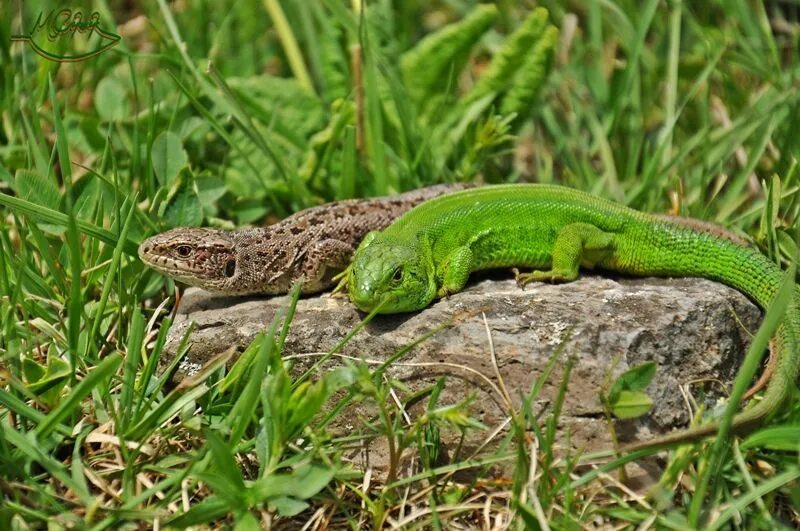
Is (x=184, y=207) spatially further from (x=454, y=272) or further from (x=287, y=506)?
(x=287, y=506)

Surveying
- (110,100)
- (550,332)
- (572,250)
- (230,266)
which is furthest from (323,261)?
(110,100)

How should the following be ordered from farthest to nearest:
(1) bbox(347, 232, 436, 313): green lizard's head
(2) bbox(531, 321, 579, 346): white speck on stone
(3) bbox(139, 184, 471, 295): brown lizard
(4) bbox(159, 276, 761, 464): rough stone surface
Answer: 1. (3) bbox(139, 184, 471, 295): brown lizard
2. (1) bbox(347, 232, 436, 313): green lizard's head
3. (2) bbox(531, 321, 579, 346): white speck on stone
4. (4) bbox(159, 276, 761, 464): rough stone surface

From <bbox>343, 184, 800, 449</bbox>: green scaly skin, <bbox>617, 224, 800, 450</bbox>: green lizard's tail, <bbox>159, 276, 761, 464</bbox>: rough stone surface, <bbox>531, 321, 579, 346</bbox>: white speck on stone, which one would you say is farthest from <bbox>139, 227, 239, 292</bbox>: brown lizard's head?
<bbox>617, 224, 800, 450</bbox>: green lizard's tail

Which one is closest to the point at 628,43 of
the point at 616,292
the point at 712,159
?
the point at 712,159

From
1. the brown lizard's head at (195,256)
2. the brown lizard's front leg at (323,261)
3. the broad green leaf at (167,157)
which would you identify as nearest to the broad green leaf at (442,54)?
the brown lizard's front leg at (323,261)

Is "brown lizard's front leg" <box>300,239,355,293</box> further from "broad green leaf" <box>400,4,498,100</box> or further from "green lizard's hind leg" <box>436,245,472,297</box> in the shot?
"broad green leaf" <box>400,4,498,100</box>

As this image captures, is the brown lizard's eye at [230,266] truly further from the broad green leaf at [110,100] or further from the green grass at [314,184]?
the broad green leaf at [110,100]

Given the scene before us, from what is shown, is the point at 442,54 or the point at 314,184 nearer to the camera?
the point at 314,184
